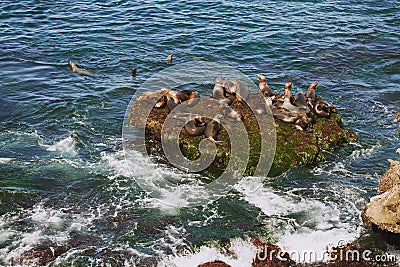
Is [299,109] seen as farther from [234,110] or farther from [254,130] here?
[234,110]

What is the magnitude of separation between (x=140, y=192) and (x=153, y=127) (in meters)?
2.34

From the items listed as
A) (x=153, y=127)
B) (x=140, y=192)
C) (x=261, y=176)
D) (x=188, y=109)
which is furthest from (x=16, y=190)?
(x=261, y=176)

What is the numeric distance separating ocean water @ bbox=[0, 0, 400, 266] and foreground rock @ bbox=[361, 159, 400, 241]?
0.31 metres

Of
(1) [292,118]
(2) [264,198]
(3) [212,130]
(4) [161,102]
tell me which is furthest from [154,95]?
(2) [264,198]

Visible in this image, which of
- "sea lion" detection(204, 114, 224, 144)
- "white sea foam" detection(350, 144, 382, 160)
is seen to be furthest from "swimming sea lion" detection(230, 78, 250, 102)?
"white sea foam" detection(350, 144, 382, 160)

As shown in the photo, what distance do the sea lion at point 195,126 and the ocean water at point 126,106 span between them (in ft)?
4.05

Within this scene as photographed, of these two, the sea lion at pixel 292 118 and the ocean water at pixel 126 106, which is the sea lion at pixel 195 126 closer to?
the ocean water at pixel 126 106

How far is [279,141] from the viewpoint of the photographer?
14023 millimetres

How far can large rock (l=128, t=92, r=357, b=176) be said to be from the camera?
45.2 ft

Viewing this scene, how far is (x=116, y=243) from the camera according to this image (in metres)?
11.4

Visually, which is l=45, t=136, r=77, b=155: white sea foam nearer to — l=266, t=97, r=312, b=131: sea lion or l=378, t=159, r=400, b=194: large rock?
l=266, t=97, r=312, b=131: sea lion

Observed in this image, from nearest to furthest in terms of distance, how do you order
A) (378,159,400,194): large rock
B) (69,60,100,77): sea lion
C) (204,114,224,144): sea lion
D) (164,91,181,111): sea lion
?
1. (378,159,400,194): large rock
2. (204,114,224,144): sea lion
3. (164,91,181,111): sea lion
4. (69,60,100,77): sea lion

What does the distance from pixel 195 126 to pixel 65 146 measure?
4097 mm

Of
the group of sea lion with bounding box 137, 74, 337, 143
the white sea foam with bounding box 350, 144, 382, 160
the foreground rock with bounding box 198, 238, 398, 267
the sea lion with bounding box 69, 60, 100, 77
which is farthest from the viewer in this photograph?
the sea lion with bounding box 69, 60, 100, 77
